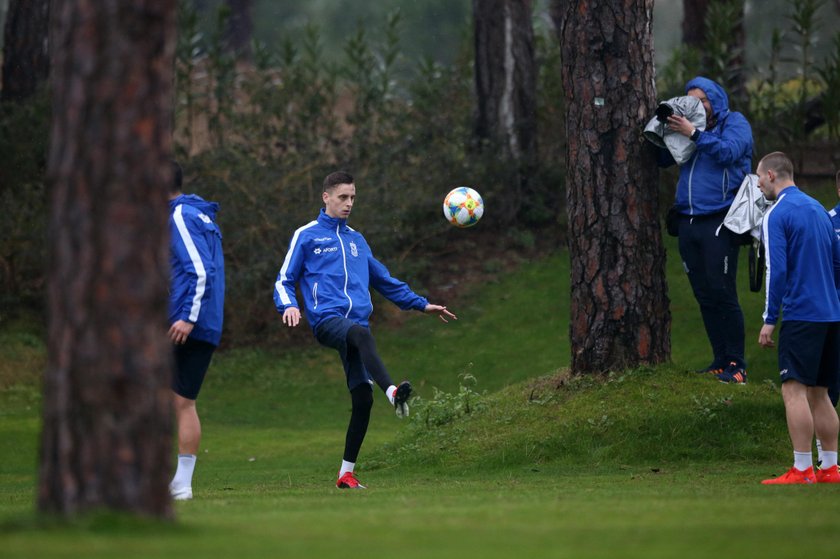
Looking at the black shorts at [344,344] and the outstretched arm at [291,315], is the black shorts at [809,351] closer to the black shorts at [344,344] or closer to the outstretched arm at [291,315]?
the black shorts at [344,344]

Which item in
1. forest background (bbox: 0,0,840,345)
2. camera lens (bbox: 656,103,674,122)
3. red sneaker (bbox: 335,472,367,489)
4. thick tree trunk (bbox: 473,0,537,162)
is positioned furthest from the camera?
thick tree trunk (bbox: 473,0,537,162)

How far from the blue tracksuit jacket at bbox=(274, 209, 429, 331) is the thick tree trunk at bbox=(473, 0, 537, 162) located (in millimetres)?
10935

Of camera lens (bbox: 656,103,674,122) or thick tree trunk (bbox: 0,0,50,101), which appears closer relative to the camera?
camera lens (bbox: 656,103,674,122)

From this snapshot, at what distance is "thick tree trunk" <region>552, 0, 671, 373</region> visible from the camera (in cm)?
1173

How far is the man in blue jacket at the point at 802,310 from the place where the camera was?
9.23m

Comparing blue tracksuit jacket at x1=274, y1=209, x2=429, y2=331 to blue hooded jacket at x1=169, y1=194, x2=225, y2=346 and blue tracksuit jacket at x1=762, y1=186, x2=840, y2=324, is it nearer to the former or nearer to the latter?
blue hooded jacket at x1=169, y1=194, x2=225, y2=346

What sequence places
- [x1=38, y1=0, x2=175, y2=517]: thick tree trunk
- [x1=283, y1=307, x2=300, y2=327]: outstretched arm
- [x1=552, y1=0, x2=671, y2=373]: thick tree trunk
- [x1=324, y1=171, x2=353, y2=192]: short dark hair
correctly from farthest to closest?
[x1=552, y1=0, x2=671, y2=373]: thick tree trunk → [x1=324, y1=171, x2=353, y2=192]: short dark hair → [x1=283, y1=307, x2=300, y2=327]: outstretched arm → [x1=38, y1=0, x2=175, y2=517]: thick tree trunk

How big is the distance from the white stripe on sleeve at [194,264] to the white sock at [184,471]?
98cm

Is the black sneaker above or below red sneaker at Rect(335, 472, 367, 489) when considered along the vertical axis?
above

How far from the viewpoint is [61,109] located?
19.3 feet

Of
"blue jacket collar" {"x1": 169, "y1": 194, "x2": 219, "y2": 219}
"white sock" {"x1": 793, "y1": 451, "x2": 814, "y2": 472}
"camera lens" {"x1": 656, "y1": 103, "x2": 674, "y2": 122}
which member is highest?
"camera lens" {"x1": 656, "y1": 103, "x2": 674, "y2": 122}

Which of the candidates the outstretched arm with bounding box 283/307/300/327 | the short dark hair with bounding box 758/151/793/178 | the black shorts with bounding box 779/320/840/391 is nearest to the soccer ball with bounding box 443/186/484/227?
the outstretched arm with bounding box 283/307/300/327

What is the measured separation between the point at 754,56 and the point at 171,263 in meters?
54.7

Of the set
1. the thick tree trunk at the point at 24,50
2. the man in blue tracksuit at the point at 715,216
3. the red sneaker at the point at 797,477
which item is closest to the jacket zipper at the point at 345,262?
the man in blue tracksuit at the point at 715,216
